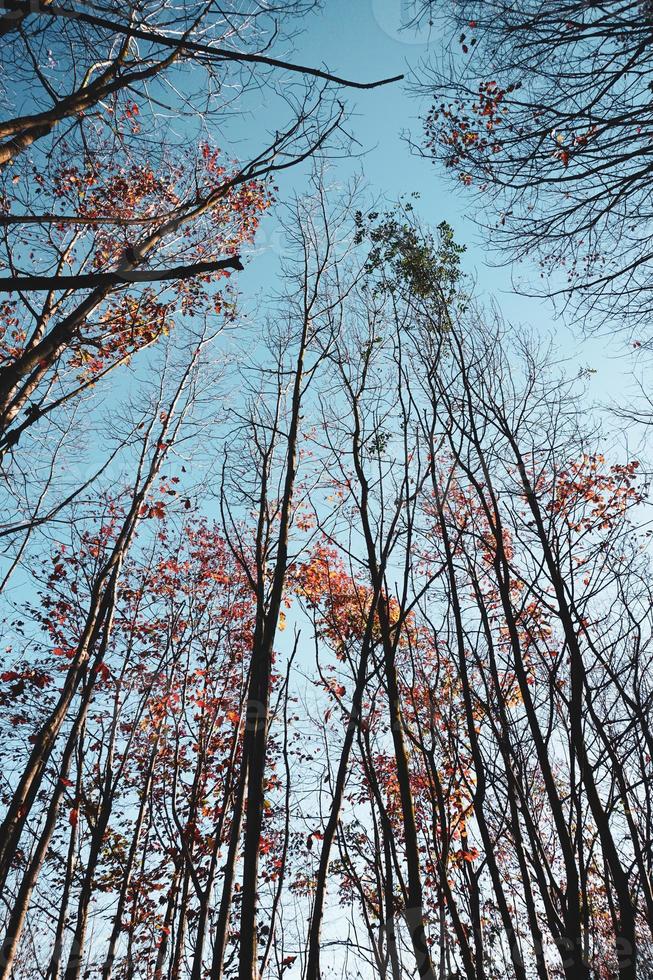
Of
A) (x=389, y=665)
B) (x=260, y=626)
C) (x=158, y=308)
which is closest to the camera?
(x=389, y=665)

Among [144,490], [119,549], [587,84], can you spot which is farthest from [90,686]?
[587,84]

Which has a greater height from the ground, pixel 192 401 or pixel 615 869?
pixel 192 401

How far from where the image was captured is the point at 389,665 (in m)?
3.23

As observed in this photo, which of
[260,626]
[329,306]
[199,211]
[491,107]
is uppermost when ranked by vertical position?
[329,306]

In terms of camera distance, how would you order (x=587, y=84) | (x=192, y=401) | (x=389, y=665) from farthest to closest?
(x=192, y=401) < (x=587, y=84) < (x=389, y=665)

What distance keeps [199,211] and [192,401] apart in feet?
18.8

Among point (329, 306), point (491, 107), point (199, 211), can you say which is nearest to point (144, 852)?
point (329, 306)

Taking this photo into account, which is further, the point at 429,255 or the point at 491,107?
the point at 429,255

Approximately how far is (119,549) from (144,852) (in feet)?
22.1

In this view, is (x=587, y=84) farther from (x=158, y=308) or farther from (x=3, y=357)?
(x=3, y=357)

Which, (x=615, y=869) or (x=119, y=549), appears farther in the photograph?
(x=119, y=549)

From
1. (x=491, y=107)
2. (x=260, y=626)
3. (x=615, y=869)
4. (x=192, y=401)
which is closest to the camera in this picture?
(x=615, y=869)

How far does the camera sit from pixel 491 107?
4.28 meters

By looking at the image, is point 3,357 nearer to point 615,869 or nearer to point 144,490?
point 144,490
